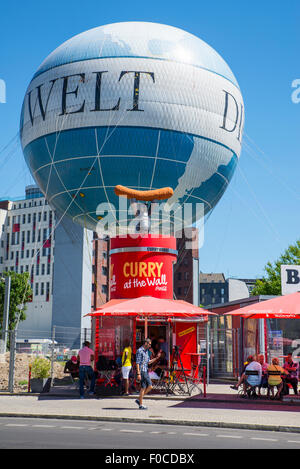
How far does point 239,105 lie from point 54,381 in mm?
14184

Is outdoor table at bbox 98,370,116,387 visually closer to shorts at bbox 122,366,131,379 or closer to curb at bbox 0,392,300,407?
curb at bbox 0,392,300,407

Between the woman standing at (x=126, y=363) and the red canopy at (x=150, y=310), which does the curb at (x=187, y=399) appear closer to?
the woman standing at (x=126, y=363)

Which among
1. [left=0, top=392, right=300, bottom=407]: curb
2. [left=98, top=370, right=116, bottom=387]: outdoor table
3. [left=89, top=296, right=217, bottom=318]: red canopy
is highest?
[left=89, top=296, right=217, bottom=318]: red canopy

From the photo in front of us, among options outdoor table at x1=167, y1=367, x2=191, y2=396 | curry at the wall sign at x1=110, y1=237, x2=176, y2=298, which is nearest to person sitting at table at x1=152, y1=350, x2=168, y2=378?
outdoor table at x1=167, y1=367, x2=191, y2=396

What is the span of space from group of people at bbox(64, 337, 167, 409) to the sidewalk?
59 cm

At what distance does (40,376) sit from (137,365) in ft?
18.9

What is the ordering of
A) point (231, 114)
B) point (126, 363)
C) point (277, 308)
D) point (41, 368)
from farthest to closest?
point (231, 114), point (41, 368), point (126, 363), point (277, 308)

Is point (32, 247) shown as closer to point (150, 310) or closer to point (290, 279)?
point (290, 279)

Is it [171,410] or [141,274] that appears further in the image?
[141,274]

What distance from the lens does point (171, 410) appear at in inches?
593

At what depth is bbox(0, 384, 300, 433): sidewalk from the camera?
1285cm

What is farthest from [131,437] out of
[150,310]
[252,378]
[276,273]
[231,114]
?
→ [276,273]

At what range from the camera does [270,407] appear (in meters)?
16.2

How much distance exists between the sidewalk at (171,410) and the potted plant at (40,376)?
357 millimetres
